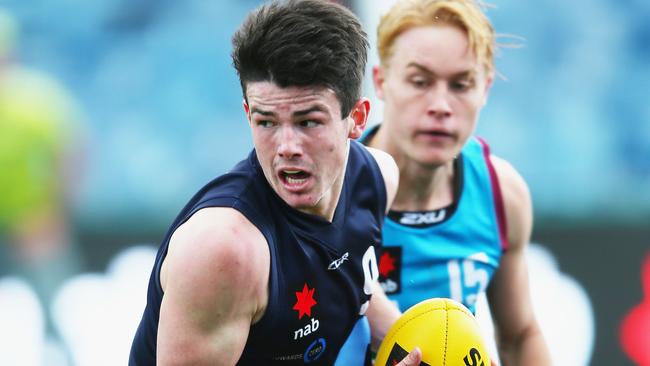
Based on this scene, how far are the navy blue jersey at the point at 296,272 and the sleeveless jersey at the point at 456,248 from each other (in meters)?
0.62

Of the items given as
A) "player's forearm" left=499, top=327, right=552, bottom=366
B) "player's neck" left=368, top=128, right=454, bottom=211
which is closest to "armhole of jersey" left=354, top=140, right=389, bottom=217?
"player's neck" left=368, top=128, right=454, bottom=211

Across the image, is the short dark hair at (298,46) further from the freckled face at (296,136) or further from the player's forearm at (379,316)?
the player's forearm at (379,316)

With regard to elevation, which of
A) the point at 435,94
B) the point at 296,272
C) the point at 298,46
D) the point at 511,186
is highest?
the point at 298,46

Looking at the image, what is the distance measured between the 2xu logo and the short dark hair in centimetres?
94

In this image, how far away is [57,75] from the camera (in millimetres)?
7023

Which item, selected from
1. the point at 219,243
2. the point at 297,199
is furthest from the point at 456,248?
the point at 219,243

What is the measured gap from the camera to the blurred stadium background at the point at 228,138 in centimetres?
675

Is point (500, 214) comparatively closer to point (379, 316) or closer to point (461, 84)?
point (461, 84)

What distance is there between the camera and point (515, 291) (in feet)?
14.7

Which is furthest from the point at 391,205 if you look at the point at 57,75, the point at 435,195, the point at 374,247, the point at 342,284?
the point at 57,75

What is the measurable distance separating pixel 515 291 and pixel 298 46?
1.95m

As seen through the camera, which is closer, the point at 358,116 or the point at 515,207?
the point at 358,116

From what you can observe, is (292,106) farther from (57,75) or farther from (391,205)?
(57,75)

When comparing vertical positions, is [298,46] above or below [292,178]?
above
